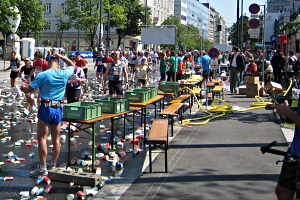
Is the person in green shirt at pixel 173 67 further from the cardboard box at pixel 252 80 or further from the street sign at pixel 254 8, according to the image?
the street sign at pixel 254 8

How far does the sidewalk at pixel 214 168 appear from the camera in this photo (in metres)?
6.60

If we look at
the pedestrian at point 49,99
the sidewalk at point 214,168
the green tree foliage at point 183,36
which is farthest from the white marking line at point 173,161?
the green tree foliage at point 183,36

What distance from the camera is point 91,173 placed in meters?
7.33

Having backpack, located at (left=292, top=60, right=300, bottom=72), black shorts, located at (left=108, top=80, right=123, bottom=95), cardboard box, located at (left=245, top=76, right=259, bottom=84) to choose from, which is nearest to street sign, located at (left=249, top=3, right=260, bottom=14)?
cardboard box, located at (left=245, top=76, right=259, bottom=84)

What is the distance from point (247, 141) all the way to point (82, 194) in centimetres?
500

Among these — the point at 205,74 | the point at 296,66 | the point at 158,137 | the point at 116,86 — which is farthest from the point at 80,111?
the point at 296,66

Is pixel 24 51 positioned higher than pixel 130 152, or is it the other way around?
pixel 24 51

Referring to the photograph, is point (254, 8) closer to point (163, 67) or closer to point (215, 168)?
point (163, 67)

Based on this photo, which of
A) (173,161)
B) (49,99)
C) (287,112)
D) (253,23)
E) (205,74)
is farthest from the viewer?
(205,74)

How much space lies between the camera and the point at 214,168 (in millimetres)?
7996

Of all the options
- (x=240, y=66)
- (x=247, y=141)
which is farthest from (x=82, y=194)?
(x=240, y=66)

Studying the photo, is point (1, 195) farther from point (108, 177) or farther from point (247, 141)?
point (247, 141)

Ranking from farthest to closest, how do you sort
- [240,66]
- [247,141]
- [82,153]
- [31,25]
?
[31,25] → [240,66] → [247,141] → [82,153]

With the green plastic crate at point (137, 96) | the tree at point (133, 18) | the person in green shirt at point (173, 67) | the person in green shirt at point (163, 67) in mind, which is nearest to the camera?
the green plastic crate at point (137, 96)
